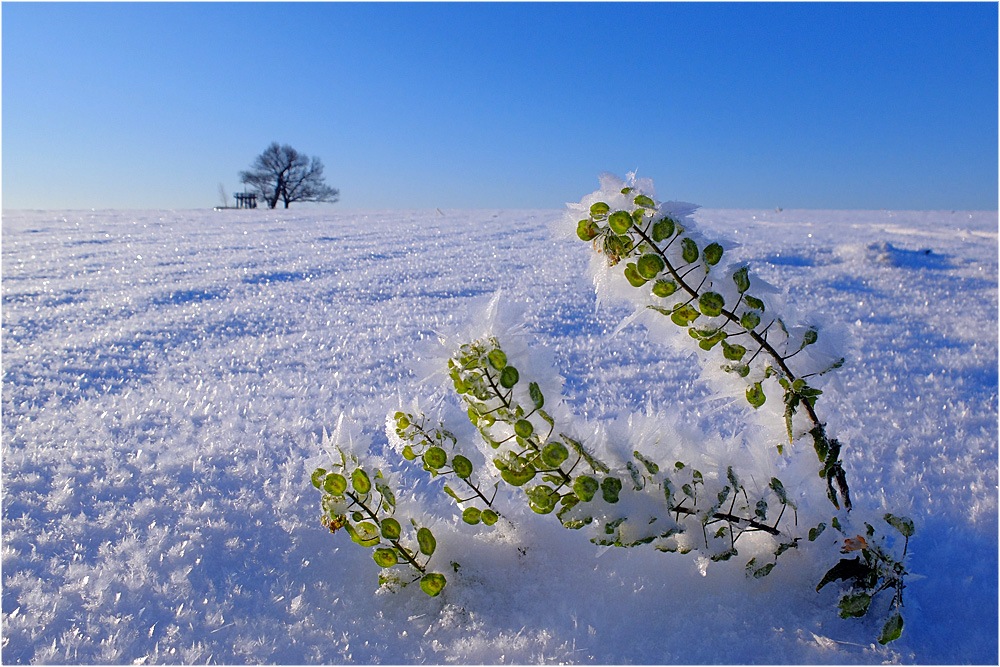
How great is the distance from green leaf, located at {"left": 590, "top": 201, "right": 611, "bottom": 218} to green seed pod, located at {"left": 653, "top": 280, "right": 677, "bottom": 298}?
158mm

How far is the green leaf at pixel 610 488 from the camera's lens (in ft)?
3.25

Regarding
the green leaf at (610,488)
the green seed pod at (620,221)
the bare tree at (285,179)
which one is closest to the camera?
the green seed pod at (620,221)

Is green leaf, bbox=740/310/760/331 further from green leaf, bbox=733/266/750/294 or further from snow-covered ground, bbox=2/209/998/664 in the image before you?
snow-covered ground, bbox=2/209/998/664

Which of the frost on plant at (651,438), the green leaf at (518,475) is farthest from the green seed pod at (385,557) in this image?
the green leaf at (518,475)

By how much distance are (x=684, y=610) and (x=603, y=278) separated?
0.76 m

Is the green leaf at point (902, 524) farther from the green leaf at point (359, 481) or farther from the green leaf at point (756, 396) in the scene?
the green leaf at point (359, 481)

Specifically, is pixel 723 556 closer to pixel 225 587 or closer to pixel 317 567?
pixel 317 567

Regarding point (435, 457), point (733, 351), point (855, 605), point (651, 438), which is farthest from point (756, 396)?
point (435, 457)

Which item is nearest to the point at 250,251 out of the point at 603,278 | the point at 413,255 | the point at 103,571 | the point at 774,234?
the point at 413,255

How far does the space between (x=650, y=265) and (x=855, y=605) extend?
0.79m

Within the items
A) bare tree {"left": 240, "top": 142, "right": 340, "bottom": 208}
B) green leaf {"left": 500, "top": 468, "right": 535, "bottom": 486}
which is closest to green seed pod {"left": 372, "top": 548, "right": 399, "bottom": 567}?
Result: green leaf {"left": 500, "top": 468, "right": 535, "bottom": 486}

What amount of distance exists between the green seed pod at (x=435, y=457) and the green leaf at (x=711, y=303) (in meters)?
0.57

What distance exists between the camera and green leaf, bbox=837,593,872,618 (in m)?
1.02

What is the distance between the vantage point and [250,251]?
741 cm
